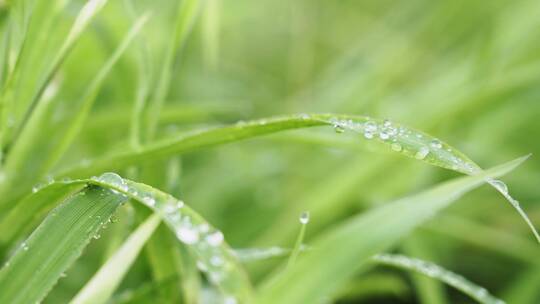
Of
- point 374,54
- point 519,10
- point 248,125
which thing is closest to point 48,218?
point 248,125

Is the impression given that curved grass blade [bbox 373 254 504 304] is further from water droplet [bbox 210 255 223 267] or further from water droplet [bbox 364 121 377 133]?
water droplet [bbox 210 255 223 267]

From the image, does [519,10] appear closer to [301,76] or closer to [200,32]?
[301,76]

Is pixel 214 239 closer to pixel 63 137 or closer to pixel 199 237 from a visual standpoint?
pixel 199 237

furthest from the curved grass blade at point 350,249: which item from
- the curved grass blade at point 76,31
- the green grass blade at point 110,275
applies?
the curved grass blade at point 76,31

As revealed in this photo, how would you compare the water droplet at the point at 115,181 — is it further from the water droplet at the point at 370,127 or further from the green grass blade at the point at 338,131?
the water droplet at the point at 370,127

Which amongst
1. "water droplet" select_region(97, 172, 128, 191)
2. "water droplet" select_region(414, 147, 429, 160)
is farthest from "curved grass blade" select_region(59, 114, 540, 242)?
"water droplet" select_region(97, 172, 128, 191)
